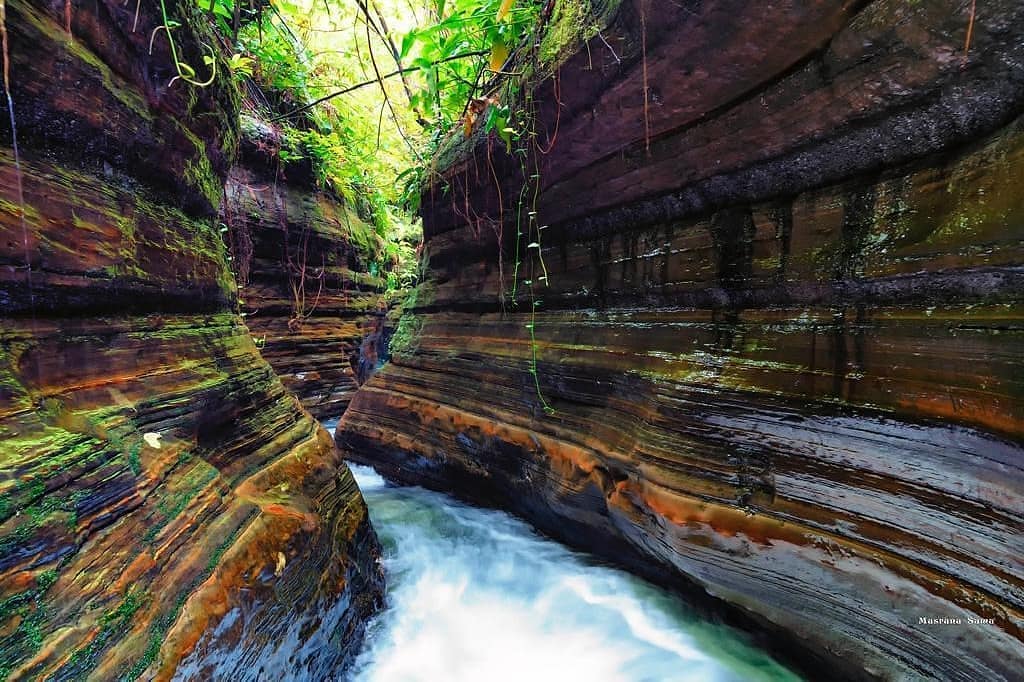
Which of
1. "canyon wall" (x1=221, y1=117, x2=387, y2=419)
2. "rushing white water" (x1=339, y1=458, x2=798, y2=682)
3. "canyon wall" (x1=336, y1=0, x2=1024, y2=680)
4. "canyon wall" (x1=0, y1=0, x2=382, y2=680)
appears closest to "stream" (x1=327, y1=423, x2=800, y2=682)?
"rushing white water" (x1=339, y1=458, x2=798, y2=682)

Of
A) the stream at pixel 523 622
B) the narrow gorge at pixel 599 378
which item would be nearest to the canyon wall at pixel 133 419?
the narrow gorge at pixel 599 378

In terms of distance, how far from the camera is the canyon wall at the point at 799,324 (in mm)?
1419

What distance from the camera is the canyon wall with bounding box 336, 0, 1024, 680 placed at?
4.66ft

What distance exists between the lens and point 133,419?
5.56 ft

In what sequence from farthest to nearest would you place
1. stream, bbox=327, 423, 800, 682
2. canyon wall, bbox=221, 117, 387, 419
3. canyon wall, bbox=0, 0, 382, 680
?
canyon wall, bbox=221, 117, 387, 419, stream, bbox=327, 423, 800, 682, canyon wall, bbox=0, 0, 382, 680

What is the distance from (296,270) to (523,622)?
19.8 ft

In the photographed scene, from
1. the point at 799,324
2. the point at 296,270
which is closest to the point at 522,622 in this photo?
the point at 799,324

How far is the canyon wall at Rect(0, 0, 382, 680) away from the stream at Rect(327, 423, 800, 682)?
0.36 metres

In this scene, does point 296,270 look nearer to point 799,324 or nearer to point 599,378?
point 599,378

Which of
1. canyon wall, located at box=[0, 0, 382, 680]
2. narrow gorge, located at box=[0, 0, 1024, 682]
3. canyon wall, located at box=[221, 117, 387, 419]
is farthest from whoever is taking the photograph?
canyon wall, located at box=[221, 117, 387, 419]

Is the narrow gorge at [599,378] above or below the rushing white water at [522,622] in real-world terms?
above

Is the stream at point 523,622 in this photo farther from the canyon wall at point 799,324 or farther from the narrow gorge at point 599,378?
the canyon wall at point 799,324

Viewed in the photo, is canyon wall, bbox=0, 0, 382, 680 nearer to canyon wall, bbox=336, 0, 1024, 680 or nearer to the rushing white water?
the rushing white water

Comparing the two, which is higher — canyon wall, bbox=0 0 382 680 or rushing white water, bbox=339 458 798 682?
canyon wall, bbox=0 0 382 680
